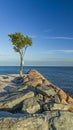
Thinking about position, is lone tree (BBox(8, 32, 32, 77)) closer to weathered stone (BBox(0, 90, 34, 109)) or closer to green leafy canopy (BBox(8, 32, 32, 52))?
green leafy canopy (BBox(8, 32, 32, 52))

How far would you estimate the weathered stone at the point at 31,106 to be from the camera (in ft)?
57.8

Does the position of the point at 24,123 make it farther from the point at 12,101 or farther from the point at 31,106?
the point at 12,101

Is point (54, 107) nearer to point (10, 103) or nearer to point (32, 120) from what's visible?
point (10, 103)

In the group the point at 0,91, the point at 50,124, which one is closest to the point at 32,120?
the point at 50,124

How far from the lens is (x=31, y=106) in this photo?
1791 centimetres

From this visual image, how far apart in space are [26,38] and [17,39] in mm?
1746

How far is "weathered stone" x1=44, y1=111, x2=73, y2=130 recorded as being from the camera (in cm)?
1220

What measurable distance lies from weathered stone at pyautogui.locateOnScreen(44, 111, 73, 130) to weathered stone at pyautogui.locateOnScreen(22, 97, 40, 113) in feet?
16.0

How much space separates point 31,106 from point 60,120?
5.73 metres

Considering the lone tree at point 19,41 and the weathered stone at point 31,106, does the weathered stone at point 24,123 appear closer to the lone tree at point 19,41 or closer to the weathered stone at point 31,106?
the weathered stone at point 31,106

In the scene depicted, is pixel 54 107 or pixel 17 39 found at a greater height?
pixel 17 39

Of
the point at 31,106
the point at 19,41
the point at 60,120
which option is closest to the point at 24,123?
the point at 60,120

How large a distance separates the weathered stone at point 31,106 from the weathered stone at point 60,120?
4865mm

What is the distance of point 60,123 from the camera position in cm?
1232
